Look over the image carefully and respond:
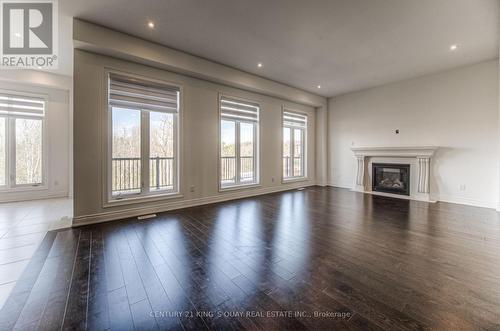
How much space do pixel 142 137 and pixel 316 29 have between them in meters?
3.75

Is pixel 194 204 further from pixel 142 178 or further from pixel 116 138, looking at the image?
pixel 116 138

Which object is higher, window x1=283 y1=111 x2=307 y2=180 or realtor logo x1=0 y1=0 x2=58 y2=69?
realtor logo x1=0 y1=0 x2=58 y2=69

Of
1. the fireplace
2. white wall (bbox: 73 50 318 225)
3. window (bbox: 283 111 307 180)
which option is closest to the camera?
white wall (bbox: 73 50 318 225)

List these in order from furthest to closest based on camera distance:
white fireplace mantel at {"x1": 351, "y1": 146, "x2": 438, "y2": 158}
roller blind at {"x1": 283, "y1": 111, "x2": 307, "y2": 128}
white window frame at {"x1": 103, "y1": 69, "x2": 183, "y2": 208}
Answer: roller blind at {"x1": 283, "y1": 111, "x2": 307, "y2": 128} → white fireplace mantel at {"x1": 351, "y1": 146, "x2": 438, "y2": 158} → white window frame at {"x1": 103, "y1": 69, "x2": 183, "y2": 208}

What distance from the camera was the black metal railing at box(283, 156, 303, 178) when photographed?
7145mm

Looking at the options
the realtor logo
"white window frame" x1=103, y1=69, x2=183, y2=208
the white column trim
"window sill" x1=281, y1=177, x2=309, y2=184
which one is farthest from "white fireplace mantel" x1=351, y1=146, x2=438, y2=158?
the realtor logo

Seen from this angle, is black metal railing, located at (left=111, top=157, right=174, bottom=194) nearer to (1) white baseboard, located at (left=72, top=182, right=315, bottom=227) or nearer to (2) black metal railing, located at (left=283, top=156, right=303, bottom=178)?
(1) white baseboard, located at (left=72, top=182, right=315, bottom=227)

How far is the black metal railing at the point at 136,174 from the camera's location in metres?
4.10

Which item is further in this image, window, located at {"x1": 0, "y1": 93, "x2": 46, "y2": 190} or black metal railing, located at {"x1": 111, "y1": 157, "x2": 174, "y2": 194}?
window, located at {"x1": 0, "y1": 93, "x2": 46, "y2": 190}

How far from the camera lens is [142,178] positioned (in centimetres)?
424

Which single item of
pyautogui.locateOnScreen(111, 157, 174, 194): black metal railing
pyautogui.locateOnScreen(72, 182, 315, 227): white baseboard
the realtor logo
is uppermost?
the realtor logo

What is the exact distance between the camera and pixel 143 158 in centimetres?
423

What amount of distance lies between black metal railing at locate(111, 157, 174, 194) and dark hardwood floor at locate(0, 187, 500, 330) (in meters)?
0.95

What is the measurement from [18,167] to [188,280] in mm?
6109
